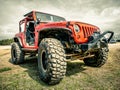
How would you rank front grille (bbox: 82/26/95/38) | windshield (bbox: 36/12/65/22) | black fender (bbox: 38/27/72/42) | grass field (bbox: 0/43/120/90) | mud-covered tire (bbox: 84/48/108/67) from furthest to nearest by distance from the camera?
windshield (bbox: 36/12/65/22) < mud-covered tire (bbox: 84/48/108/67) < front grille (bbox: 82/26/95/38) < black fender (bbox: 38/27/72/42) < grass field (bbox: 0/43/120/90)

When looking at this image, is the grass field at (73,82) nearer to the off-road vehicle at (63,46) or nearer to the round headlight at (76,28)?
the off-road vehicle at (63,46)

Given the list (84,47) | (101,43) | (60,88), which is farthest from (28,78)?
(101,43)

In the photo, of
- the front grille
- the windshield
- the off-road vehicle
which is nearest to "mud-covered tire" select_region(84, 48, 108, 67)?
the off-road vehicle

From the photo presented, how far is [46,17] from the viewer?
6.33 meters

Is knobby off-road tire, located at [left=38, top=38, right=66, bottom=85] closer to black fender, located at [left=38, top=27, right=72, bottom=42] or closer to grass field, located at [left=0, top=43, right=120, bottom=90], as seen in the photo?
grass field, located at [left=0, top=43, right=120, bottom=90]

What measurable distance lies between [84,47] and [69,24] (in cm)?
76

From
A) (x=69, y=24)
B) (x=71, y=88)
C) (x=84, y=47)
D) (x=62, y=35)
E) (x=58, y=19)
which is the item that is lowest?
(x=71, y=88)

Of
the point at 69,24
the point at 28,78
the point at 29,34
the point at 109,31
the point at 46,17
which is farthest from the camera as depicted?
the point at 29,34

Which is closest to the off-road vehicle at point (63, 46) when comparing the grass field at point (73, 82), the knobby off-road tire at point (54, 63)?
the knobby off-road tire at point (54, 63)

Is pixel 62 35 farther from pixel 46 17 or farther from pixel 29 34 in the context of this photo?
pixel 29 34

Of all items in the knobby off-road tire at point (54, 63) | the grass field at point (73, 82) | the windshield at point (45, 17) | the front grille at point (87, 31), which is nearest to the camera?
the knobby off-road tire at point (54, 63)

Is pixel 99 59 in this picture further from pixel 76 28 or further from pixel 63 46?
pixel 76 28

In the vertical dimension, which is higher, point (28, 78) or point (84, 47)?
point (84, 47)

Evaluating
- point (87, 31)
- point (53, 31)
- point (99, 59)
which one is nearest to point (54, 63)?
point (53, 31)
